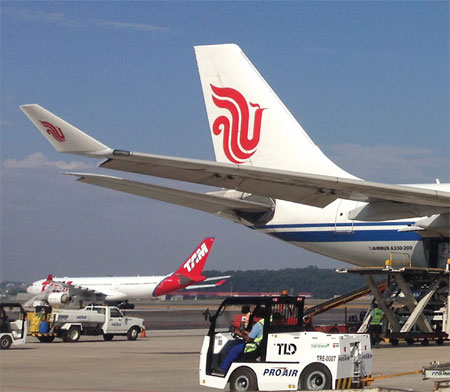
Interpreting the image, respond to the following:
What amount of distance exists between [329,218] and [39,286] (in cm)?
5642

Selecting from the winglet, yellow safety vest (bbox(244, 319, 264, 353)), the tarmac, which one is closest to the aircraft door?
the tarmac

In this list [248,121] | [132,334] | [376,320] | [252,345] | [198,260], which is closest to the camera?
[252,345]

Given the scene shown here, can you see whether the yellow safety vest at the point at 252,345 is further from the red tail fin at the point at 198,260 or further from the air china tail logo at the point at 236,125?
the red tail fin at the point at 198,260

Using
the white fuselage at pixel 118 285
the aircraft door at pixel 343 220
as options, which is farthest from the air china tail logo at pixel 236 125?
the white fuselage at pixel 118 285

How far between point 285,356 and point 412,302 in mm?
13786

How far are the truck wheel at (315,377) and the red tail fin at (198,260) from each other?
186 ft

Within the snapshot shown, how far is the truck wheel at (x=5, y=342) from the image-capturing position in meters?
29.5

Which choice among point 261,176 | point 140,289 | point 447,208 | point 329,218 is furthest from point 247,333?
point 140,289

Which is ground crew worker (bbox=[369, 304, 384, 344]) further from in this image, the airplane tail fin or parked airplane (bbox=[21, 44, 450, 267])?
the airplane tail fin

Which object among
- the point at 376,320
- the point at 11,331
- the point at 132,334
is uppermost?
the point at 376,320

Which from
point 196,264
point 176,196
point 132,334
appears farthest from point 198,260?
point 176,196

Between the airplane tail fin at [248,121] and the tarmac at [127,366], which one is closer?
the tarmac at [127,366]

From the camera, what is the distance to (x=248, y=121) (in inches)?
1144

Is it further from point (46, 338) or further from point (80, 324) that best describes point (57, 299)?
point (80, 324)
